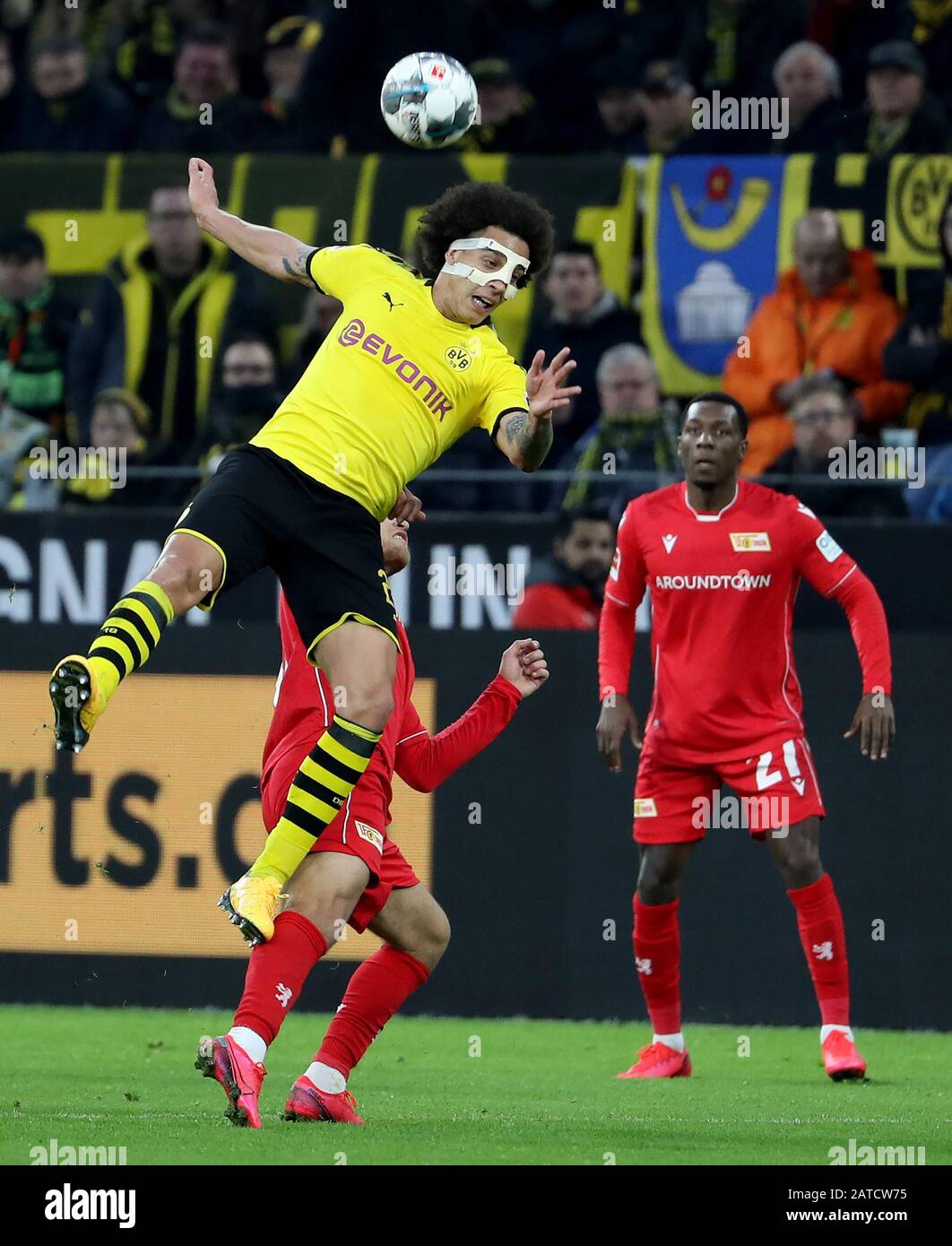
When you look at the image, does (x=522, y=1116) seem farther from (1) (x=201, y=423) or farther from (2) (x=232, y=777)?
(1) (x=201, y=423)

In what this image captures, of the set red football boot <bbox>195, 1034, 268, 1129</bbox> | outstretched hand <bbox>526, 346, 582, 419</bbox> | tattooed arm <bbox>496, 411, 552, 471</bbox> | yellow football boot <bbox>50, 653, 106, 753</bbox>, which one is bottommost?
red football boot <bbox>195, 1034, 268, 1129</bbox>

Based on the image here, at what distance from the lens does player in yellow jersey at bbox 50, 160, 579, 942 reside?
576 centimetres

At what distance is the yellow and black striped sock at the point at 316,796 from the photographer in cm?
577

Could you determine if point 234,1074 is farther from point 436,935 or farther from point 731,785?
point 731,785

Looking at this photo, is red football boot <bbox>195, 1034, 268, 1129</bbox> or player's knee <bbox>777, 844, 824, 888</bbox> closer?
red football boot <bbox>195, 1034, 268, 1129</bbox>

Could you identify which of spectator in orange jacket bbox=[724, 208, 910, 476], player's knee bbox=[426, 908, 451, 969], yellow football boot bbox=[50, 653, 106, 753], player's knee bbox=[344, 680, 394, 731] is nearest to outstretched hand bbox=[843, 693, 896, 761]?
player's knee bbox=[426, 908, 451, 969]

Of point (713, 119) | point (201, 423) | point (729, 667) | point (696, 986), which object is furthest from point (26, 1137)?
point (713, 119)

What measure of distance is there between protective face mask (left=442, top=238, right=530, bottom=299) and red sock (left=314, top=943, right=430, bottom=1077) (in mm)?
1913

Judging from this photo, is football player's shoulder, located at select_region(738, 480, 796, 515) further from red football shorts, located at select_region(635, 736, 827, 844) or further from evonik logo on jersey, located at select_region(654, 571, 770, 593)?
red football shorts, located at select_region(635, 736, 827, 844)

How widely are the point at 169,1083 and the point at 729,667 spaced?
A: 2600 mm

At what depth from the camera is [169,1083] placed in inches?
278

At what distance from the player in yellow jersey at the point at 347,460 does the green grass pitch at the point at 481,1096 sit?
0.70m

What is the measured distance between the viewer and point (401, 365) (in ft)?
20.7

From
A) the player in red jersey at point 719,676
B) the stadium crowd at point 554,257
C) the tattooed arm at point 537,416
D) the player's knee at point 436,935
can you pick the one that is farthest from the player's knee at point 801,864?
the tattooed arm at point 537,416
